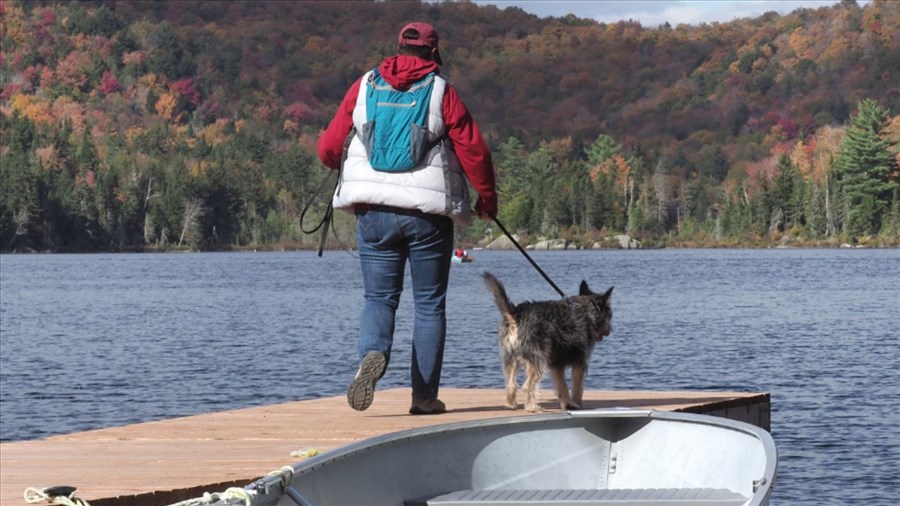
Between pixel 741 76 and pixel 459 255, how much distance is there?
94.2 m

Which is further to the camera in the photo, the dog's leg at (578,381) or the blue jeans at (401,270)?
the dog's leg at (578,381)

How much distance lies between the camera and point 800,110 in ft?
562

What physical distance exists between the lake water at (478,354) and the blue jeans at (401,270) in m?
5.91

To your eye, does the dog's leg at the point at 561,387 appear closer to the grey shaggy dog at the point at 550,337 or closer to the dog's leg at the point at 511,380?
the grey shaggy dog at the point at 550,337

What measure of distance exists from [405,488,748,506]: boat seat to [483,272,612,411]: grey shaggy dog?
2266 millimetres

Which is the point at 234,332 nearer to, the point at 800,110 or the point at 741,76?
the point at 800,110

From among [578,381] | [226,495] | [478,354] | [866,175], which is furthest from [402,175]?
[866,175]

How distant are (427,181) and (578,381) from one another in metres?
1.71

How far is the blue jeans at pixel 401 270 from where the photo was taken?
7738mm

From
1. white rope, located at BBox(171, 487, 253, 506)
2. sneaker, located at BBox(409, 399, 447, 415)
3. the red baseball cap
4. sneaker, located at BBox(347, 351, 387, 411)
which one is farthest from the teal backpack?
white rope, located at BBox(171, 487, 253, 506)

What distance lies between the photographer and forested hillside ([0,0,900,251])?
5364 inches

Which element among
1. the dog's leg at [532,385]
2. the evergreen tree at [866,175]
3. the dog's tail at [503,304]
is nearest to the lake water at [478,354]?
the dog's leg at [532,385]

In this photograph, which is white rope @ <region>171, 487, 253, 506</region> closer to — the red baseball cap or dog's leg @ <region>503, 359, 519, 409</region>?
the red baseball cap

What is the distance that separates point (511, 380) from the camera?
8609mm
